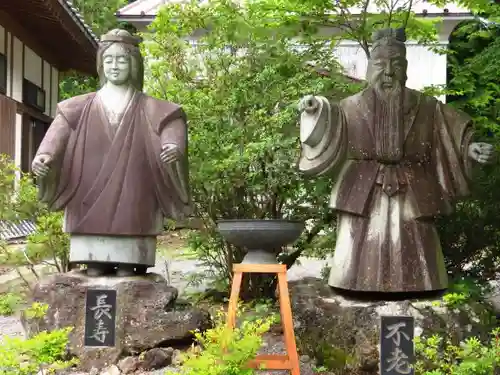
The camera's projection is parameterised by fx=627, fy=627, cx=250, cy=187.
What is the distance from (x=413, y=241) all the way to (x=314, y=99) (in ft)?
4.24

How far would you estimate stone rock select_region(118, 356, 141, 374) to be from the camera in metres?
4.75

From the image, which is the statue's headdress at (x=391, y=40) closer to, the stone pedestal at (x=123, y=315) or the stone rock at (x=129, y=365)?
the stone pedestal at (x=123, y=315)

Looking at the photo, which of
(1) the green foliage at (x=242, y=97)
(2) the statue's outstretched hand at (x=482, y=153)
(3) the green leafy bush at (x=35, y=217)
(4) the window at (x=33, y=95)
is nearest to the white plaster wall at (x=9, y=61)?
(4) the window at (x=33, y=95)

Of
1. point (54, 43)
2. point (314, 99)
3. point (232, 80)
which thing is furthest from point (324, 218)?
point (54, 43)

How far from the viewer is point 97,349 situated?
486 centimetres

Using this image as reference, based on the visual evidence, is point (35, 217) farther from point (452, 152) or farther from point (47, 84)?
point (47, 84)

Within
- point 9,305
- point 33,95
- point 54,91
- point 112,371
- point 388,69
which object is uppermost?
point 54,91

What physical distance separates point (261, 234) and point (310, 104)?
40.1 inches

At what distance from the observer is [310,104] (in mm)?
4609

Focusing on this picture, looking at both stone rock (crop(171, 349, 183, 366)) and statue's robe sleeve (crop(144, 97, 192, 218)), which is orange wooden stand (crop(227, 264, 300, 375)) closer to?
stone rock (crop(171, 349, 183, 366))

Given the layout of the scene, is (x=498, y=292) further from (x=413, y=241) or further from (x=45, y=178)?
(x=45, y=178)

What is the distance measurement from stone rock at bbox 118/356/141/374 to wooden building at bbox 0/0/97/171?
6835 mm

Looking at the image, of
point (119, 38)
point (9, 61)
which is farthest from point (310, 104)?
point (9, 61)

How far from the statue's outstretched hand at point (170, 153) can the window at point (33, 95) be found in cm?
855
